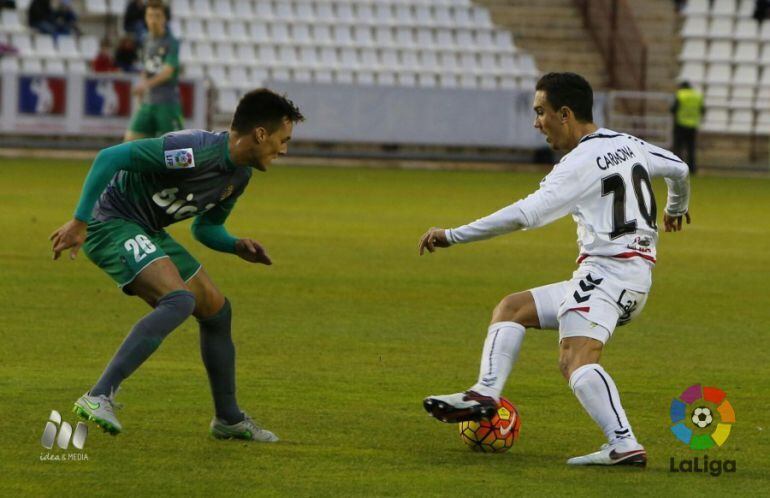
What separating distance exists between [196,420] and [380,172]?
69.7 ft

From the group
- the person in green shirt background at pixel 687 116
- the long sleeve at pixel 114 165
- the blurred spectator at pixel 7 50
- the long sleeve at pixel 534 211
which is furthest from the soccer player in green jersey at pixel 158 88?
the person in green shirt background at pixel 687 116

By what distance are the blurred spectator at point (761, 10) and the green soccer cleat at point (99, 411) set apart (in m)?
31.9

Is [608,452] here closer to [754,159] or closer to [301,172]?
[301,172]

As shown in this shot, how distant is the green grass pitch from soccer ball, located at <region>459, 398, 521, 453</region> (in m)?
0.08

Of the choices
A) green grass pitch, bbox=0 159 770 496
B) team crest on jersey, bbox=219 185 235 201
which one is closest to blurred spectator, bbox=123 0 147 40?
green grass pitch, bbox=0 159 770 496

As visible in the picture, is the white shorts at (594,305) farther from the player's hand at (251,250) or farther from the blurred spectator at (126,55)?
the blurred spectator at (126,55)

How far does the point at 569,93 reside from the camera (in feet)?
Answer: 21.5

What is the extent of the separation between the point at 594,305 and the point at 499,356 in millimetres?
495

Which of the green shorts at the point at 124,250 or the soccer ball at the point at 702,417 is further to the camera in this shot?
the soccer ball at the point at 702,417

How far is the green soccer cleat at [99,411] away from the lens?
612 cm

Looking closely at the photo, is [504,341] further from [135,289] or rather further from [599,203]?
[135,289]

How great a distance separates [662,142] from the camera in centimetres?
3303

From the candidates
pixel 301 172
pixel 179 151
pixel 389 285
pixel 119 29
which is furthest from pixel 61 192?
pixel 179 151

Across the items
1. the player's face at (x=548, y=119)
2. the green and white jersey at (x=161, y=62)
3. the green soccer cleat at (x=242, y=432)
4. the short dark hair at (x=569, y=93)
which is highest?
the short dark hair at (x=569, y=93)
